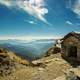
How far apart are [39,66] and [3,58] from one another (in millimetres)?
4077

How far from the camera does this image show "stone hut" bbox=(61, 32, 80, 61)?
20320mm

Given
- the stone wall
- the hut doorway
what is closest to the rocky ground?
the stone wall

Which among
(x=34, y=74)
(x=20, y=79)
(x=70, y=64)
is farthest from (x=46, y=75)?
(x=70, y=64)

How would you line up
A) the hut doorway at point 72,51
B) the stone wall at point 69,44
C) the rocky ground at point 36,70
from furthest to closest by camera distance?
the hut doorway at point 72,51, the stone wall at point 69,44, the rocky ground at point 36,70

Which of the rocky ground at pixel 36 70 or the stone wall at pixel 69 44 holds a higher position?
the stone wall at pixel 69 44

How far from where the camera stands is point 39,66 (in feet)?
69.8

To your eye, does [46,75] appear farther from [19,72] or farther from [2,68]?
[2,68]

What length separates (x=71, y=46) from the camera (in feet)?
70.9

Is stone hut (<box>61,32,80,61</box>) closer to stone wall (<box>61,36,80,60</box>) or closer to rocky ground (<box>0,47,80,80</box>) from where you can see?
stone wall (<box>61,36,80,60</box>)

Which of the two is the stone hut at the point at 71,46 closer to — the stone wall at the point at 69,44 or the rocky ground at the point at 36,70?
the stone wall at the point at 69,44

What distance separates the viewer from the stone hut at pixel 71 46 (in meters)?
20.3

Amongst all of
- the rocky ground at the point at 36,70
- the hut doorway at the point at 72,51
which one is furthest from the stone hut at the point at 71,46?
the rocky ground at the point at 36,70

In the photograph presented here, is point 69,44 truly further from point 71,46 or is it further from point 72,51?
point 72,51

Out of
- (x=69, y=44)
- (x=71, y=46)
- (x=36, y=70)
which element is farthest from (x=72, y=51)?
(x=36, y=70)
